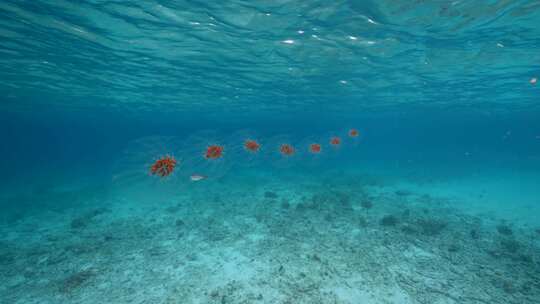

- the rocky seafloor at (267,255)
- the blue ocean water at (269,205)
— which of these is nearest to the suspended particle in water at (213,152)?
the blue ocean water at (269,205)

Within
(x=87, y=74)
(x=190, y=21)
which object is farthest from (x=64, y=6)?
(x=87, y=74)

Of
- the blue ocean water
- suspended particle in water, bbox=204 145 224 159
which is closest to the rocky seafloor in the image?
the blue ocean water

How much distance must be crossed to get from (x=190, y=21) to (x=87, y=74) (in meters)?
14.8

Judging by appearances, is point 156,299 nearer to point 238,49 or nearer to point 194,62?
point 238,49

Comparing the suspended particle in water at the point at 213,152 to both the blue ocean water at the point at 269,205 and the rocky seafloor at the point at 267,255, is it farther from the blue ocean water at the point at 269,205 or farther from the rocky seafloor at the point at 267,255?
the rocky seafloor at the point at 267,255

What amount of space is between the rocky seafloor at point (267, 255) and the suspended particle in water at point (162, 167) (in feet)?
12.6

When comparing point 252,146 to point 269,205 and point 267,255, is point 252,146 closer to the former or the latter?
point 267,255

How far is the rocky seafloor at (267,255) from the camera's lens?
791 centimetres

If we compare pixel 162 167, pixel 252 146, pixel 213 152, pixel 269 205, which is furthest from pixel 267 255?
pixel 269 205

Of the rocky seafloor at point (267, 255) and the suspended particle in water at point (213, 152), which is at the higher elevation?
the suspended particle in water at point (213, 152)

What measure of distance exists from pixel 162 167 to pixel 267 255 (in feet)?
18.4

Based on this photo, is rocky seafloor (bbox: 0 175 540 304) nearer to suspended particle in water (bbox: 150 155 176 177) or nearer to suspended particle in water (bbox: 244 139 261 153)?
suspended particle in water (bbox: 150 155 176 177)

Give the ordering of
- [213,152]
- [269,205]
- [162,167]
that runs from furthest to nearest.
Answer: [269,205] < [213,152] < [162,167]

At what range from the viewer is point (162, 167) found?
7516 millimetres
